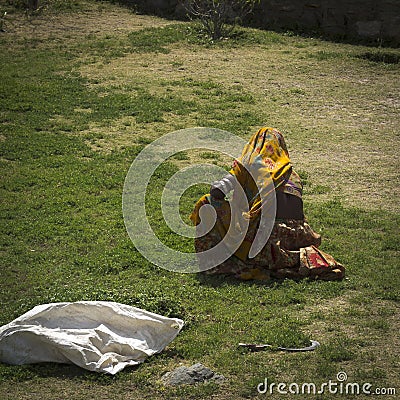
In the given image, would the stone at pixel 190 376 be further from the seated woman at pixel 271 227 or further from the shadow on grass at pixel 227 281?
the seated woman at pixel 271 227

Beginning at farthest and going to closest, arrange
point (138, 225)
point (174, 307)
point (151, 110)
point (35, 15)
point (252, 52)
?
point (35, 15), point (252, 52), point (151, 110), point (138, 225), point (174, 307)

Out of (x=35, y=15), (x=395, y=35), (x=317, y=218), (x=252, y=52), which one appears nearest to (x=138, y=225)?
(x=317, y=218)

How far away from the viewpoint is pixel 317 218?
7.93m

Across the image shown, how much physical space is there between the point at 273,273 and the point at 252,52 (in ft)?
25.7

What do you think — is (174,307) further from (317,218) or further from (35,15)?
(35,15)

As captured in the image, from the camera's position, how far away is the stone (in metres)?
Result: 5.05

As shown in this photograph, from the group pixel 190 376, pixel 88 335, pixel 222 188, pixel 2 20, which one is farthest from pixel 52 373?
pixel 2 20

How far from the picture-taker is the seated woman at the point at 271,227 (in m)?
6.53

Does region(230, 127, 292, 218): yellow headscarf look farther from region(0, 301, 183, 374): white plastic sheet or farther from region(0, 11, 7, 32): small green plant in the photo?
region(0, 11, 7, 32): small green plant

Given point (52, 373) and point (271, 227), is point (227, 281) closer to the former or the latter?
point (271, 227)

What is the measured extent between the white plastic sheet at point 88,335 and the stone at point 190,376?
0.97ft

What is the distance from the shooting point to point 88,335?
529 centimetres

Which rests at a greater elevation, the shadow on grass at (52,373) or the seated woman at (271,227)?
the seated woman at (271,227)

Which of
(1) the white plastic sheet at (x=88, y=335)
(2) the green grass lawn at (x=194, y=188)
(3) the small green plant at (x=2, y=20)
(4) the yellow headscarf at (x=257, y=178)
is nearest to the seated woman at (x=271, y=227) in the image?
(4) the yellow headscarf at (x=257, y=178)
